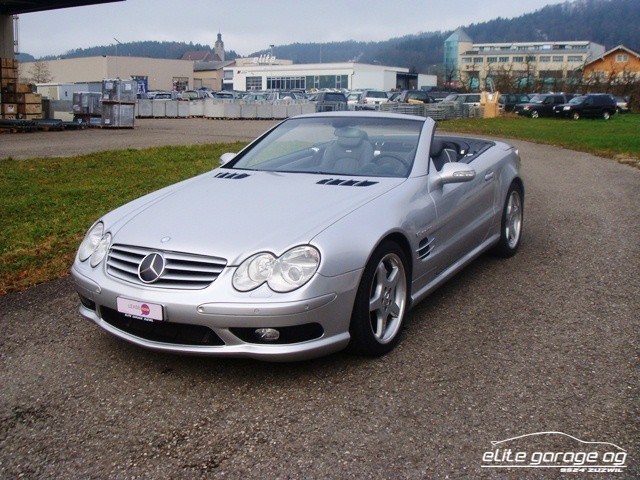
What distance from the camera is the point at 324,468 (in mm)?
3031

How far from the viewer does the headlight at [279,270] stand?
146 inches

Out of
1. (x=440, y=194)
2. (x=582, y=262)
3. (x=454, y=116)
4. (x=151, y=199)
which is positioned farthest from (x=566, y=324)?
(x=454, y=116)

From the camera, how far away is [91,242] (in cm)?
445

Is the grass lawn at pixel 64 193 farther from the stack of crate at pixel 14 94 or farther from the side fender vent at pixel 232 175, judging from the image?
the stack of crate at pixel 14 94

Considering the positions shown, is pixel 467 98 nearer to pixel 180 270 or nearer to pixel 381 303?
pixel 381 303

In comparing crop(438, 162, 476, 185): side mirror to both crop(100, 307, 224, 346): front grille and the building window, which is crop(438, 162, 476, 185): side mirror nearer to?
crop(100, 307, 224, 346): front grille

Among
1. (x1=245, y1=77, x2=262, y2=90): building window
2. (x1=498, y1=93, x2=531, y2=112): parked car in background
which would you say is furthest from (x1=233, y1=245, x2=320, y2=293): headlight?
(x1=245, y1=77, x2=262, y2=90): building window

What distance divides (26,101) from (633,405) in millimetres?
25118

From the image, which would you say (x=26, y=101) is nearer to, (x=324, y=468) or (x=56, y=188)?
(x=56, y=188)

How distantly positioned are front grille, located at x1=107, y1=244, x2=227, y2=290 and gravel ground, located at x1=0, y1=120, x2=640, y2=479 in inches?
21.3

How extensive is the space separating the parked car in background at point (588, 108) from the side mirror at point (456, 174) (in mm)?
40497

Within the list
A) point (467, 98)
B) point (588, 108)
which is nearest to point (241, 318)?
point (588, 108)

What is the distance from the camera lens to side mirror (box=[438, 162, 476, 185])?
498 centimetres

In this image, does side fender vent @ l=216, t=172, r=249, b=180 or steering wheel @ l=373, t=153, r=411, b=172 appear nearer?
steering wheel @ l=373, t=153, r=411, b=172
